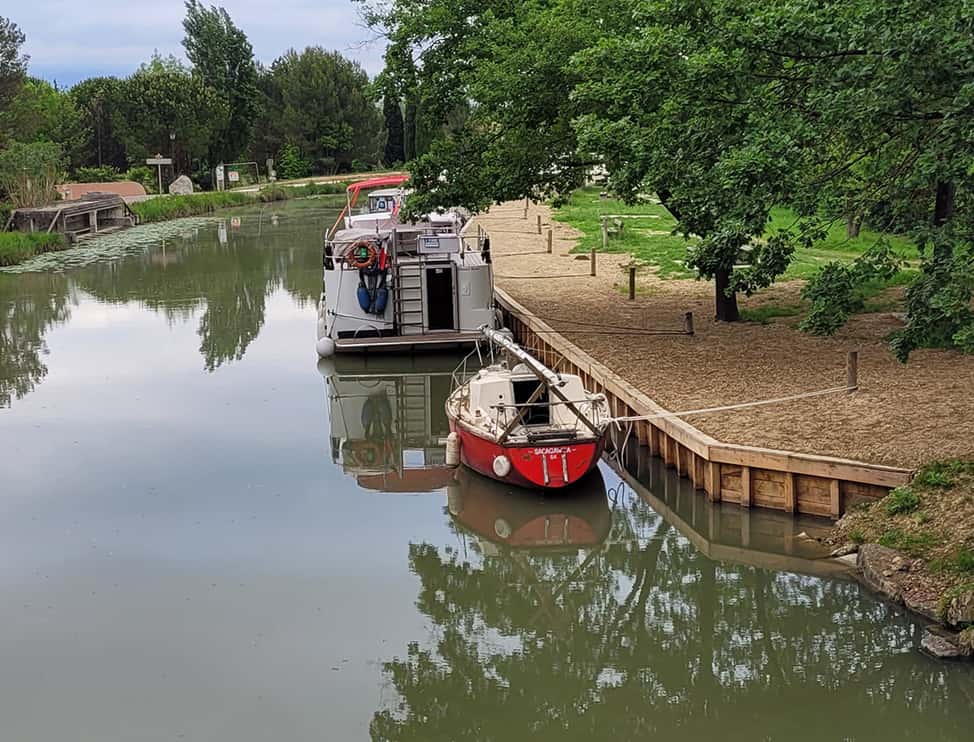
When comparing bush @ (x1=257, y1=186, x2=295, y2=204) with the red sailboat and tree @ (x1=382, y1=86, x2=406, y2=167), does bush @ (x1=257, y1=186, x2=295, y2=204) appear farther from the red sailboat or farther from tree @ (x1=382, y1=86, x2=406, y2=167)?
the red sailboat

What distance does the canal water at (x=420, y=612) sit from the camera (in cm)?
1079

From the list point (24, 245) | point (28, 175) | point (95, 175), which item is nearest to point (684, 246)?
point (24, 245)

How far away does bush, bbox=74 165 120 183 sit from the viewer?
74562mm

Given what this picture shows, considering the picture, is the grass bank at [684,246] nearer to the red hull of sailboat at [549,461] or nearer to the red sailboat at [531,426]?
the red sailboat at [531,426]

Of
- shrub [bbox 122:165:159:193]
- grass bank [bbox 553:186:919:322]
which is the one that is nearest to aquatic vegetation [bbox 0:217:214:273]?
shrub [bbox 122:165:159:193]

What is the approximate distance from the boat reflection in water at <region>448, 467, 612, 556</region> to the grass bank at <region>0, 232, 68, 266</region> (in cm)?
3220

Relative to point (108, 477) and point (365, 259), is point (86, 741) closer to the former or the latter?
point (108, 477)

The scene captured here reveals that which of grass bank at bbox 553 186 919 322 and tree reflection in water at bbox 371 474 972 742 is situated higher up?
grass bank at bbox 553 186 919 322

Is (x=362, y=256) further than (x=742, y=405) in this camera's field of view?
Yes

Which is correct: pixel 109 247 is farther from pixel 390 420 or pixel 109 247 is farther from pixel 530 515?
pixel 530 515

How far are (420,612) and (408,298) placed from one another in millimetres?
12956

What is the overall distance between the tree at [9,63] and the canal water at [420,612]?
45.8 m

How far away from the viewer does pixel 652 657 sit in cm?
1212

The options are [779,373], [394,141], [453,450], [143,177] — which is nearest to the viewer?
[453,450]
